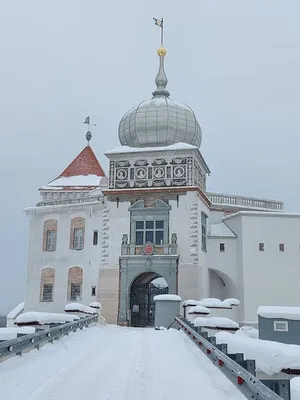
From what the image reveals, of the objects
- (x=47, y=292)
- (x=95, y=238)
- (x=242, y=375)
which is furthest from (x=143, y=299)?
(x=242, y=375)

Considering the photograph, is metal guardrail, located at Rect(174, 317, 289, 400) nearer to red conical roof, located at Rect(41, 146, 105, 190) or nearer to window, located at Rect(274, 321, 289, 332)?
window, located at Rect(274, 321, 289, 332)

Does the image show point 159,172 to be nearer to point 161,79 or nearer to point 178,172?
point 178,172

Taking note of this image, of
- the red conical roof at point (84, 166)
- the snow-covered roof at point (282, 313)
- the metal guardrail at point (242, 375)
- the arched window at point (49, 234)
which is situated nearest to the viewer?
the metal guardrail at point (242, 375)

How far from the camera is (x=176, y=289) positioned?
83.9 feet

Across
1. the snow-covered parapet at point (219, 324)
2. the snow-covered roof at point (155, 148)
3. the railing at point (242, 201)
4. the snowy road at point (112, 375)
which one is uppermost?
the snow-covered roof at point (155, 148)

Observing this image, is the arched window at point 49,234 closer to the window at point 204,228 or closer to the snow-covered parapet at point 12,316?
the snow-covered parapet at point 12,316

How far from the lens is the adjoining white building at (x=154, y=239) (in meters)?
26.2

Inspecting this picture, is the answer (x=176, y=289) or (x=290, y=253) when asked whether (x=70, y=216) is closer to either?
(x=176, y=289)

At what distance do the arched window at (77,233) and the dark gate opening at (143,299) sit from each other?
13.4ft

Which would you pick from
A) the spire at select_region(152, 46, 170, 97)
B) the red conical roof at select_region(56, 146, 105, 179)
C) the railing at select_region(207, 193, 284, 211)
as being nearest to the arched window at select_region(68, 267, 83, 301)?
the railing at select_region(207, 193, 284, 211)

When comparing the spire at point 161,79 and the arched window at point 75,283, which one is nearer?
the arched window at point 75,283

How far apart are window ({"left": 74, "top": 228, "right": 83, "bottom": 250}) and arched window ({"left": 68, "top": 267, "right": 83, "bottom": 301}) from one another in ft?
4.18

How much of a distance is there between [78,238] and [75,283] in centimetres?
260

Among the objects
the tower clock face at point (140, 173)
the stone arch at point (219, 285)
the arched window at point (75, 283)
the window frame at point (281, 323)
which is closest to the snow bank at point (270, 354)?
the window frame at point (281, 323)
